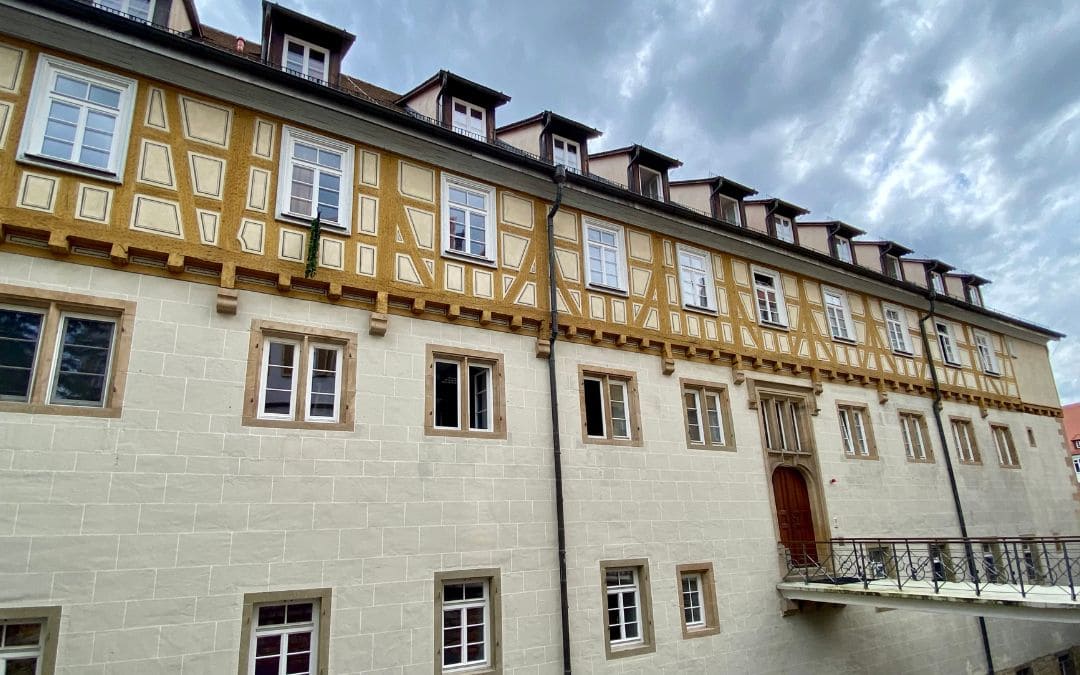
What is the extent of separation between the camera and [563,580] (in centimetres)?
1031

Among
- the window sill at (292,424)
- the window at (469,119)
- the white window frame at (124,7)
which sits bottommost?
the window sill at (292,424)

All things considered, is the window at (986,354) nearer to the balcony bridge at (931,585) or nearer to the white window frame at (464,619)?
the balcony bridge at (931,585)

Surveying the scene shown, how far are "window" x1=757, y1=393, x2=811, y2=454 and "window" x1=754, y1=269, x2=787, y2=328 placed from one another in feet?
6.12

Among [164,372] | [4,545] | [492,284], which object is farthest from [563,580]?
[4,545]

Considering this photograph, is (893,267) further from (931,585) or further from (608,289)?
(608,289)

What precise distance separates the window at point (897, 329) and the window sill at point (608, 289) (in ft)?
32.7

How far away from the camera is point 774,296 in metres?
16.2

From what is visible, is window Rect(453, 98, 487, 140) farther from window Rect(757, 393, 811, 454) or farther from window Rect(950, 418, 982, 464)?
window Rect(950, 418, 982, 464)

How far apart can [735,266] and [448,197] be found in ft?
24.8

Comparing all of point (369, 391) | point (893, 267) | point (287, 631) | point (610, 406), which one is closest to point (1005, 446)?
point (893, 267)

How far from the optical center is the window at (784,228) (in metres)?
18.2

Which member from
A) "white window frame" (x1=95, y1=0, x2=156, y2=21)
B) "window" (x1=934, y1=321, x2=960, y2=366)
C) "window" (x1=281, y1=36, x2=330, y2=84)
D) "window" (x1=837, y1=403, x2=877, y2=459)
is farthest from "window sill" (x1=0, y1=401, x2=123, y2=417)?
"window" (x1=934, y1=321, x2=960, y2=366)

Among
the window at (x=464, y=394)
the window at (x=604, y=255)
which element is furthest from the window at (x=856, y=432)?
the window at (x=464, y=394)

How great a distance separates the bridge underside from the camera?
9.31m
